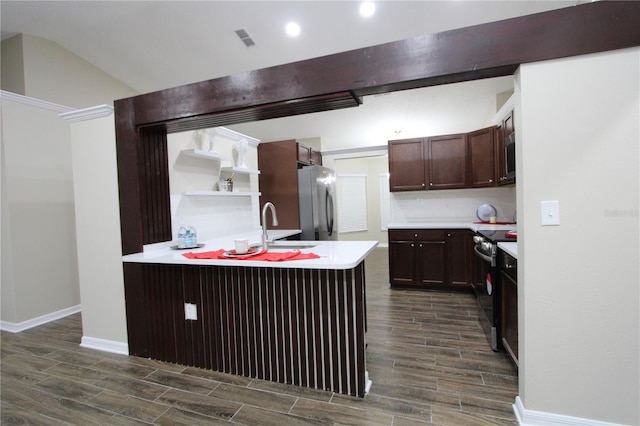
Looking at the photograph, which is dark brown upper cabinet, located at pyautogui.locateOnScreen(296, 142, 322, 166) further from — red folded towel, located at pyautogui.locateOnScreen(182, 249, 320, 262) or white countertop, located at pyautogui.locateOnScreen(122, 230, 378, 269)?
red folded towel, located at pyautogui.locateOnScreen(182, 249, 320, 262)

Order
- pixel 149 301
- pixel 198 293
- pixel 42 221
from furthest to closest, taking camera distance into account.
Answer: pixel 42 221 < pixel 149 301 < pixel 198 293

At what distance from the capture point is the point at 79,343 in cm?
281

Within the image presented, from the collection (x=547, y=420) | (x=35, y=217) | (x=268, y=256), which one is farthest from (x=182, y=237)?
(x=547, y=420)

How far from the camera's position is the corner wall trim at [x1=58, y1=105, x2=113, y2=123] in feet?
8.16

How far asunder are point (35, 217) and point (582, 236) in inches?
196

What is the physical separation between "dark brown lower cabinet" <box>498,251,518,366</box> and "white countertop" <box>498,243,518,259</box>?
1.5 inches

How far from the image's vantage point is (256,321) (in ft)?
6.94

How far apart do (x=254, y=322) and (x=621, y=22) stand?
2641mm

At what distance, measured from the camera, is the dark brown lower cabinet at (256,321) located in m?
1.89

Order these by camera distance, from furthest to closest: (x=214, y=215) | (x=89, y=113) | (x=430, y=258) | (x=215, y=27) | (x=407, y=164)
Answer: (x=407, y=164) < (x=430, y=258) < (x=215, y=27) < (x=214, y=215) < (x=89, y=113)

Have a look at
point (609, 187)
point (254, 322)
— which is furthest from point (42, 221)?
point (609, 187)

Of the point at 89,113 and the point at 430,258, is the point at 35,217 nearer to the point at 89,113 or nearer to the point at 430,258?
the point at 89,113

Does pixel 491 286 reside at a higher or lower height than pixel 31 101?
lower

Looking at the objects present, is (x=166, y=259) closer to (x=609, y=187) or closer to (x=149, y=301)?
(x=149, y=301)
